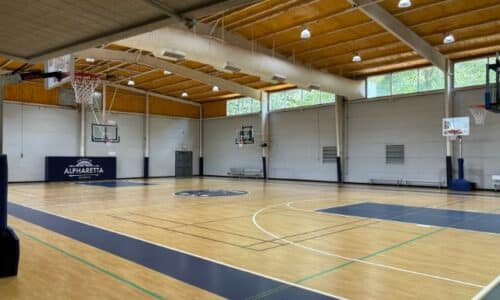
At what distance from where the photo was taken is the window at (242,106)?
2830cm

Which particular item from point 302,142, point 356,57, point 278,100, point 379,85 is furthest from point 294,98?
point 356,57

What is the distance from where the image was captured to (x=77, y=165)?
24.1 m

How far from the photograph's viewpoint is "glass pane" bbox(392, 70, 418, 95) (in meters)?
20.5

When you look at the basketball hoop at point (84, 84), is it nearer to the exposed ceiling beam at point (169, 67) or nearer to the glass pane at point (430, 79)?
the exposed ceiling beam at point (169, 67)

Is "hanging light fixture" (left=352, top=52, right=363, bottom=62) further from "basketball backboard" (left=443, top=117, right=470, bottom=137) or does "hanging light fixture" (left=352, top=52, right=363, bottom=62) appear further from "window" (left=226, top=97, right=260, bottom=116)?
"window" (left=226, top=97, right=260, bottom=116)

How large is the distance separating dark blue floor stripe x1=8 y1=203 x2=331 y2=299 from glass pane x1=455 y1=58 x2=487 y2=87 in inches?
700

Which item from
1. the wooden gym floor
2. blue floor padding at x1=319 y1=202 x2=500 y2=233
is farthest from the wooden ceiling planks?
the wooden gym floor

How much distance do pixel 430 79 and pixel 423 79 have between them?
36 cm

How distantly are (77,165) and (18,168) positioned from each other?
3.17 metres

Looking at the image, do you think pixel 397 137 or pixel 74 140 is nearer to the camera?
pixel 397 137

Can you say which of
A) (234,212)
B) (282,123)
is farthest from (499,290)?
(282,123)

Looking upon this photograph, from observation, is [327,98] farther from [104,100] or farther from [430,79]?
[104,100]

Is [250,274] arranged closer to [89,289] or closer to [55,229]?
[89,289]

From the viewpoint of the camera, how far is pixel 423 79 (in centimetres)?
2016
